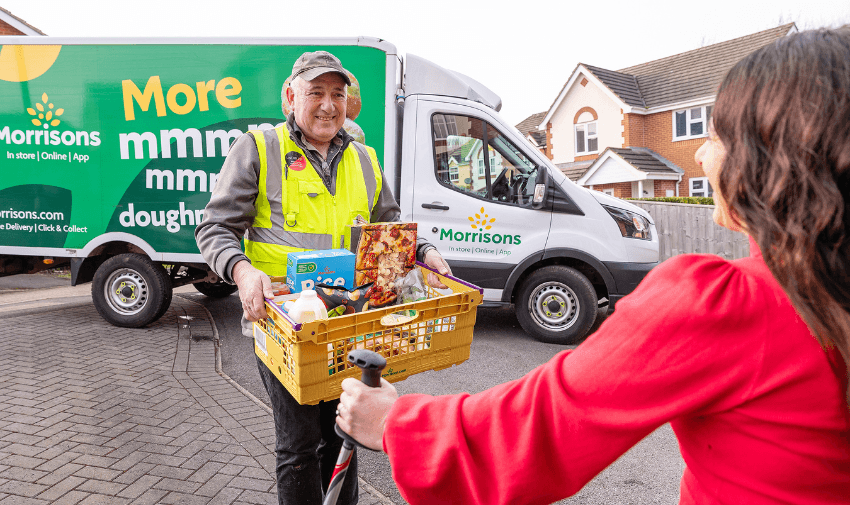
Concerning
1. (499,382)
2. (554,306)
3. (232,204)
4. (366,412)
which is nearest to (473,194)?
(554,306)

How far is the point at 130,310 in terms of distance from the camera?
6.77 metres

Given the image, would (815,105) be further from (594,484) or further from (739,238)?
(739,238)

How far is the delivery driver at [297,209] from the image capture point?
2.20m

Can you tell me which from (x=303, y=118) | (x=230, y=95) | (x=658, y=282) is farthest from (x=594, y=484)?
(x=230, y=95)

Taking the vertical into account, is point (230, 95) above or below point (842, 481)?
above

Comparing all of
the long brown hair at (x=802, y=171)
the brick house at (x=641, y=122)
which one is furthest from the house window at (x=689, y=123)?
the long brown hair at (x=802, y=171)

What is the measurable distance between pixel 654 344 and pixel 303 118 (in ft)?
6.10

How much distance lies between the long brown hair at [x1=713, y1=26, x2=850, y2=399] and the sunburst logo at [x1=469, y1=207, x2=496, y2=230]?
5.43m

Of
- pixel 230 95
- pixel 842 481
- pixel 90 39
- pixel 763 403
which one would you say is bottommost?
pixel 842 481

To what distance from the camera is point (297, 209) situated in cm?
229

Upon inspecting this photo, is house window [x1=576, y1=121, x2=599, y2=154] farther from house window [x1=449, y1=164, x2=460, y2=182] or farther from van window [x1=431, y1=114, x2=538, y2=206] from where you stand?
house window [x1=449, y1=164, x2=460, y2=182]

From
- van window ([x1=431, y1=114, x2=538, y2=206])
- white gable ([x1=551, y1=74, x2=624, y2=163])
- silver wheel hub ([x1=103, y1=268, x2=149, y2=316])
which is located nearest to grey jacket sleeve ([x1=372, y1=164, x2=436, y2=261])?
van window ([x1=431, y1=114, x2=538, y2=206])

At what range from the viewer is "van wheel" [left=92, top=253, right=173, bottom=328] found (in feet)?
21.6

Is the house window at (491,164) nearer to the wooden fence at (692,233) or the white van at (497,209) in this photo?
the white van at (497,209)
